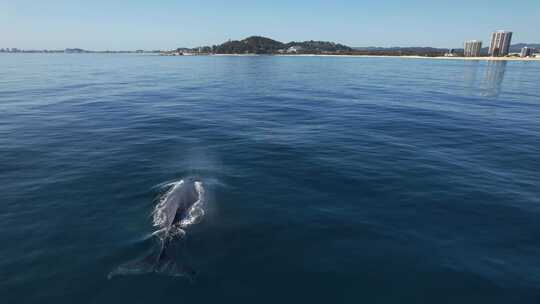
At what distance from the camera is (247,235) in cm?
1513

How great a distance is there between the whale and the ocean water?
0.36 meters

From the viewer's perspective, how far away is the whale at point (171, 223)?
41.2ft

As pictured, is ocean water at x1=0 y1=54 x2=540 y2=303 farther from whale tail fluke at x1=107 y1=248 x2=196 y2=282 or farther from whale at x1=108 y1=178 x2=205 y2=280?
whale at x1=108 y1=178 x2=205 y2=280

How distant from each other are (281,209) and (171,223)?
233 inches

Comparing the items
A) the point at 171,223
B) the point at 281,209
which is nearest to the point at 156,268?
the point at 171,223

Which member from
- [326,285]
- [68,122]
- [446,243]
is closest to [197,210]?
[326,285]

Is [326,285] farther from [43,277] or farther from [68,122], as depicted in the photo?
[68,122]

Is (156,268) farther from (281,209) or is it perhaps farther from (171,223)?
(281,209)

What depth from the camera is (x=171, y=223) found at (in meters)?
15.4

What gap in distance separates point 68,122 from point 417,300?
3881 cm

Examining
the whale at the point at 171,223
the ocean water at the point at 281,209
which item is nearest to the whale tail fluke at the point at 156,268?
the whale at the point at 171,223

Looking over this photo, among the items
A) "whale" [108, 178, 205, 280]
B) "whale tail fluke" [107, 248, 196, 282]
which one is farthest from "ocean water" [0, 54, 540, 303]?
"whale" [108, 178, 205, 280]

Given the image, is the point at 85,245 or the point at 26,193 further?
the point at 26,193

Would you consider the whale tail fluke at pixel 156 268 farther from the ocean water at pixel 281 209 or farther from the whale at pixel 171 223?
the ocean water at pixel 281 209
